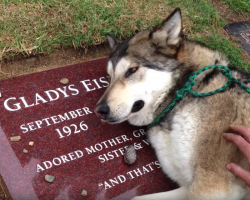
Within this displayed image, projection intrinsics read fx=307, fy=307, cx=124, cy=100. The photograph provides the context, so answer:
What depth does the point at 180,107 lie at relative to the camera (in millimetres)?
2756

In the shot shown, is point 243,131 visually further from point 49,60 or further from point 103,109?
point 49,60

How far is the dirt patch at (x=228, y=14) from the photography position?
5.00 metres

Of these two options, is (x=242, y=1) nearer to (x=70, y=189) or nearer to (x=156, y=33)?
(x=156, y=33)

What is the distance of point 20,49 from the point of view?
352 cm

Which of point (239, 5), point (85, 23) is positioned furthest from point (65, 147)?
point (239, 5)

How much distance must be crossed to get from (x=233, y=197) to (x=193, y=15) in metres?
3.00

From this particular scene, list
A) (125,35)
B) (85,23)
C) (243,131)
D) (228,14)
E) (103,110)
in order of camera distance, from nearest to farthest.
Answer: (243,131) → (103,110) → (85,23) → (125,35) → (228,14)

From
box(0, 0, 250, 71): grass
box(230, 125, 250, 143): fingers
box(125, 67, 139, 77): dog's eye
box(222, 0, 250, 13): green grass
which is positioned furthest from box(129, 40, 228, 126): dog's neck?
box(222, 0, 250, 13): green grass

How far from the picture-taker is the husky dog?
8.13ft

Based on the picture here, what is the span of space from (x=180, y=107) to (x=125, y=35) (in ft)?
5.72

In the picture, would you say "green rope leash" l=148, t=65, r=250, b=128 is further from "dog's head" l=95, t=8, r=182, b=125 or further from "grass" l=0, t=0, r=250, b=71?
"grass" l=0, t=0, r=250, b=71

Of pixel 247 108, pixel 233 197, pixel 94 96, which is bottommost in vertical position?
pixel 233 197

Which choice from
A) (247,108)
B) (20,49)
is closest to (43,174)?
(20,49)

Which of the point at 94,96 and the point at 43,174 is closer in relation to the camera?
the point at 43,174
